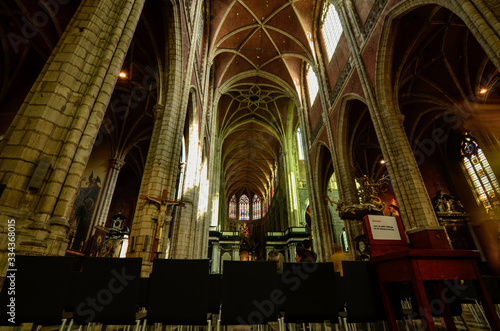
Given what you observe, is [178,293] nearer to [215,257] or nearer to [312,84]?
[312,84]

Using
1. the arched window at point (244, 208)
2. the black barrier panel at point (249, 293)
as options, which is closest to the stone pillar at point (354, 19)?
the black barrier panel at point (249, 293)

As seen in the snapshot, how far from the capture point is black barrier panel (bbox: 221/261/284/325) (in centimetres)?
223

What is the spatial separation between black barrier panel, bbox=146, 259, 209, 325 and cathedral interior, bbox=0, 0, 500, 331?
3 cm

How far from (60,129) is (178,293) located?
241cm

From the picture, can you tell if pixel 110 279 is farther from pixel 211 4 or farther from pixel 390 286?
pixel 211 4

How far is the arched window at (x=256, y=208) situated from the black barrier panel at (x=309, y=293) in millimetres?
35820

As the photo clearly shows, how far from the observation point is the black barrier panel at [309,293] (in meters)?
2.23

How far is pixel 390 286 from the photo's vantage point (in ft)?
7.58

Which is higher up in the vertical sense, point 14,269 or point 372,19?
point 372,19

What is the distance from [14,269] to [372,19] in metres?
10.3

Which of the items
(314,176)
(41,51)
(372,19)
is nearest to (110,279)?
(372,19)

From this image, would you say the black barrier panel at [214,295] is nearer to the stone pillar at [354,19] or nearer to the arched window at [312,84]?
the stone pillar at [354,19]

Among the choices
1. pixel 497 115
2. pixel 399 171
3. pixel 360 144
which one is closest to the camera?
pixel 399 171

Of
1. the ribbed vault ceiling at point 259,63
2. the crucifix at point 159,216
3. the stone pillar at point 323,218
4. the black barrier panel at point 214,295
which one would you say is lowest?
the black barrier panel at point 214,295
